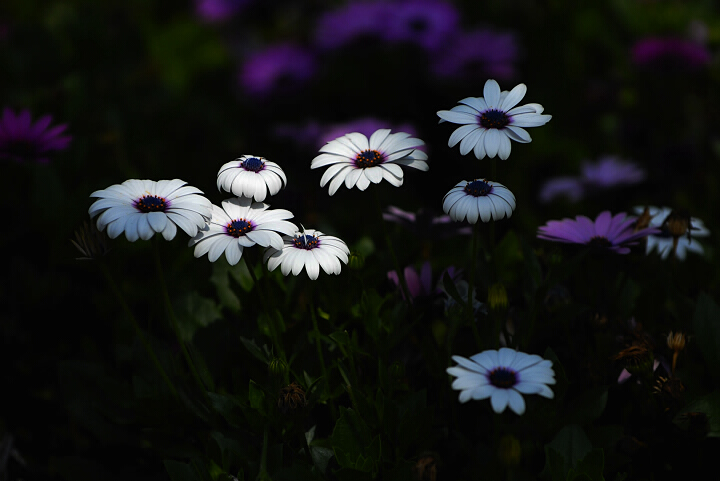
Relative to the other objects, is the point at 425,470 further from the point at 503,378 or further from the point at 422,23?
the point at 422,23

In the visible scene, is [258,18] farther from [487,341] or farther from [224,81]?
[487,341]

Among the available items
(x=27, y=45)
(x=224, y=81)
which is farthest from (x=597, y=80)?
(x=27, y=45)

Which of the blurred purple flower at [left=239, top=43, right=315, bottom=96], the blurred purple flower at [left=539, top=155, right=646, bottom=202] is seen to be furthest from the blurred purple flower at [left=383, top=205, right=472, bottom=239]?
the blurred purple flower at [left=239, top=43, right=315, bottom=96]

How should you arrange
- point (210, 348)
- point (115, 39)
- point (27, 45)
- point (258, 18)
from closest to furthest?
point (210, 348)
point (27, 45)
point (115, 39)
point (258, 18)

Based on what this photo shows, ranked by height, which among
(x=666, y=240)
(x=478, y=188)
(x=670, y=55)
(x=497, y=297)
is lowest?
(x=497, y=297)

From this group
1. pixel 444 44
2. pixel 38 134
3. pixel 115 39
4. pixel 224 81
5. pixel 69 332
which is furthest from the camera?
pixel 224 81

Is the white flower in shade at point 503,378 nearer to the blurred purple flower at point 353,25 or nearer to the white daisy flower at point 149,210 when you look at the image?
the white daisy flower at point 149,210

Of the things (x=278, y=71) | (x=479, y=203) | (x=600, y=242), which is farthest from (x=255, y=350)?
(x=278, y=71)

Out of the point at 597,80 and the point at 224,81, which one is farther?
the point at 224,81

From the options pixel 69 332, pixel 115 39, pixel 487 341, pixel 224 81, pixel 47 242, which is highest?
pixel 224 81
